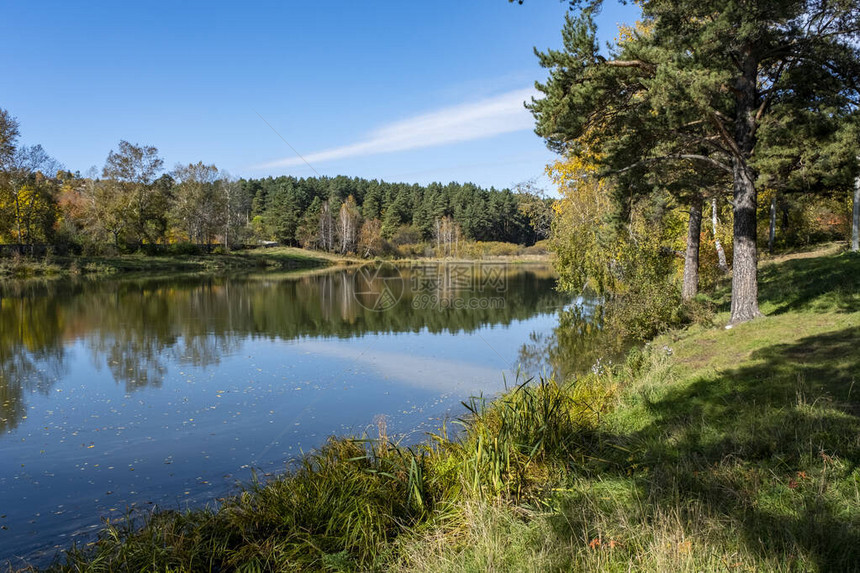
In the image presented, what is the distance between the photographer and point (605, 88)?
1229 centimetres

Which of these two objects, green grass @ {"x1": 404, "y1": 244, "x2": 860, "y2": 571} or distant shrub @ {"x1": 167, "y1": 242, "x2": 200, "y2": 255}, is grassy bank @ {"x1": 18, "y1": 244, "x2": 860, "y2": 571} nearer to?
green grass @ {"x1": 404, "y1": 244, "x2": 860, "y2": 571}

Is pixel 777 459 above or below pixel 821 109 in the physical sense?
below

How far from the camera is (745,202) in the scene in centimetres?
1245

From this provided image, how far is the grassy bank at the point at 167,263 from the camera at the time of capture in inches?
1762

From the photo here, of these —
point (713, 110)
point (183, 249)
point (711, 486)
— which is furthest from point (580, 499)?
point (183, 249)

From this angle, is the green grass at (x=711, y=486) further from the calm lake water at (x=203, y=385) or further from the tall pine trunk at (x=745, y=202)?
the calm lake water at (x=203, y=385)

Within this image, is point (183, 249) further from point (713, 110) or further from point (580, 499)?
point (580, 499)

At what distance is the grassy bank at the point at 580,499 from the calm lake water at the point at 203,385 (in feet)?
4.07

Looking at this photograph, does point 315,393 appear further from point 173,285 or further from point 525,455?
point 173,285

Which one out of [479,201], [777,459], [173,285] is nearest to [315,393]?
[777,459]

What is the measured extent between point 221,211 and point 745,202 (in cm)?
6568

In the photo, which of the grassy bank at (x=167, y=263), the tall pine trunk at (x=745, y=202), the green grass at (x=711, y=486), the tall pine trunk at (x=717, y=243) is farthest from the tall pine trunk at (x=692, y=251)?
the grassy bank at (x=167, y=263)

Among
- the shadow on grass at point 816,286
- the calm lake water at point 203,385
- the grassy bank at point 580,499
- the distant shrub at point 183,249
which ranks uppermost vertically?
the distant shrub at point 183,249

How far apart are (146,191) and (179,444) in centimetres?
5734
